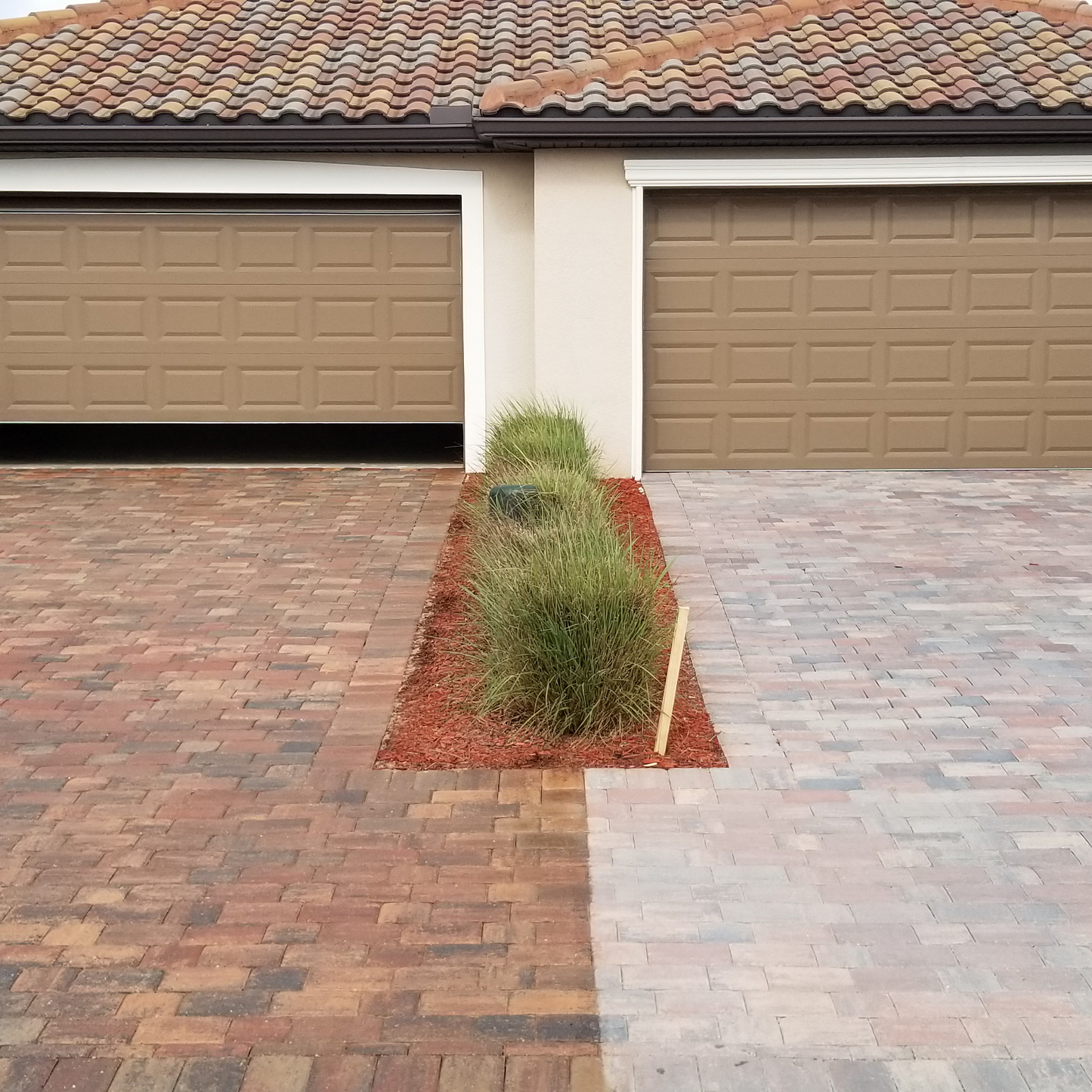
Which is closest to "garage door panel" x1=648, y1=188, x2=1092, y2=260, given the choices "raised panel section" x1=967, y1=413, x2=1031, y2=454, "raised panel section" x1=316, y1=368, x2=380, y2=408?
"raised panel section" x1=967, y1=413, x2=1031, y2=454

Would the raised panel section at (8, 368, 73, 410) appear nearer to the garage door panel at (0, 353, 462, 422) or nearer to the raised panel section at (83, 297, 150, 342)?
the garage door panel at (0, 353, 462, 422)

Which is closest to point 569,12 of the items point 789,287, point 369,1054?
point 789,287

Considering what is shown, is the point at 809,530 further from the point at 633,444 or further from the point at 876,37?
the point at 876,37

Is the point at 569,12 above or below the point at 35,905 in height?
above

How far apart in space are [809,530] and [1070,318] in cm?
426

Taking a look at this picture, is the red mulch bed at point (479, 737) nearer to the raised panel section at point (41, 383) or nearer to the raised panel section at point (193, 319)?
the raised panel section at point (193, 319)

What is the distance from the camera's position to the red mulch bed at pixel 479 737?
6.13 m

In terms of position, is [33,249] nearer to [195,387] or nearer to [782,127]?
[195,387]

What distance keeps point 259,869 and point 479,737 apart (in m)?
1.55

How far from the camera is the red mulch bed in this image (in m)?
6.13

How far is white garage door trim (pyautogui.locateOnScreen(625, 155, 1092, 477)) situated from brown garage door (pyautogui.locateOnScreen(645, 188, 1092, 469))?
23 centimetres

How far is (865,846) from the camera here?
5203 millimetres

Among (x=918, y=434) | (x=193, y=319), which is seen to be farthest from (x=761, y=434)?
(x=193, y=319)

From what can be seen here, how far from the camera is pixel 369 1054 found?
387 cm
